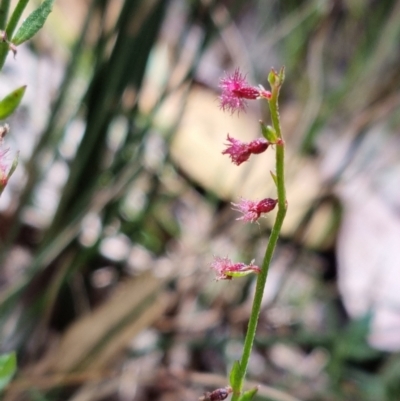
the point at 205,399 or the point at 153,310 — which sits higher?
the point at 153,310

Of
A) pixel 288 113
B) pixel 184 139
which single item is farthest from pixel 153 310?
pixel 288 113

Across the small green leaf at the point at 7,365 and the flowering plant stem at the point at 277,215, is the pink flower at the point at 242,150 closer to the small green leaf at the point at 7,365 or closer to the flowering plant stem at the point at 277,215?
the flowering plant stem at the point at 277,215

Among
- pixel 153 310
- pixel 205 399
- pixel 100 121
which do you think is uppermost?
pixel 100 121

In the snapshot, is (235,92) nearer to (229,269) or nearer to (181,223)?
(229,269)

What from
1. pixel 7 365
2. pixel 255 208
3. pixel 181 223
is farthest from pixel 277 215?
pixel 181 223

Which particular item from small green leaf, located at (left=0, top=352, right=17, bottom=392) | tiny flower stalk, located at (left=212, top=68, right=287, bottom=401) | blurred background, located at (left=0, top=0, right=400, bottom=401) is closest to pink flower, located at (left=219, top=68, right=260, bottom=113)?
tiny flower stalk, located at (left=212, top=68, right=287, bottom=401)

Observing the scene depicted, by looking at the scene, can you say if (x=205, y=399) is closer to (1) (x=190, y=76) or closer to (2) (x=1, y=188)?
(2) (x=1, y=188)

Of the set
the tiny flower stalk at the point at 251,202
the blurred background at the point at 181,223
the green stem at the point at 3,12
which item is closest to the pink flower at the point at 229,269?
the tiny flower stalk at the point at 251,202
